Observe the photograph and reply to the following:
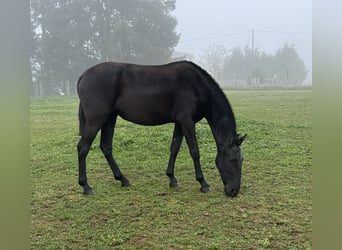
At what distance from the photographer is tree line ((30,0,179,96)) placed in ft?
4.59

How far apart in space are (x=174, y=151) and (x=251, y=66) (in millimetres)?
477

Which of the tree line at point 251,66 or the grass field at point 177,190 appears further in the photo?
the tree line at point 251,66

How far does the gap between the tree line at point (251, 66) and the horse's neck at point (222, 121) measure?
10 centimetres

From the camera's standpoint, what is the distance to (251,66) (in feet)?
4.67

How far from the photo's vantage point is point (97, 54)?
1.44 metres

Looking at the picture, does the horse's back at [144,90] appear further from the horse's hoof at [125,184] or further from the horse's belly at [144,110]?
the horse's hoof at [125,184]

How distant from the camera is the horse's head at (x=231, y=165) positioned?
4.74 ft

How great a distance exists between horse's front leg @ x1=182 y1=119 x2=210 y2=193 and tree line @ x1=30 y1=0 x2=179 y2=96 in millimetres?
321

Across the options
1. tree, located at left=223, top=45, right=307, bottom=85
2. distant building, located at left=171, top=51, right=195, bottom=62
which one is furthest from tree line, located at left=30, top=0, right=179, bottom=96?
tree, located at left=223, top=45, right=307, bottom=85

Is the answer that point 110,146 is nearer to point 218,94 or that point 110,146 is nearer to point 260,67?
point 218,94

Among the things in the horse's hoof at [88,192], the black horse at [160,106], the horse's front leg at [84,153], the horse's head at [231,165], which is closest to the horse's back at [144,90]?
the black horse at [160,106]

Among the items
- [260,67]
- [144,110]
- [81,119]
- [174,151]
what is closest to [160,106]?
[144,110]

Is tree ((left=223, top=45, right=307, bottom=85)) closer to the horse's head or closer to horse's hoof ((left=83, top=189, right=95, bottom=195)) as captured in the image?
the horse's head
